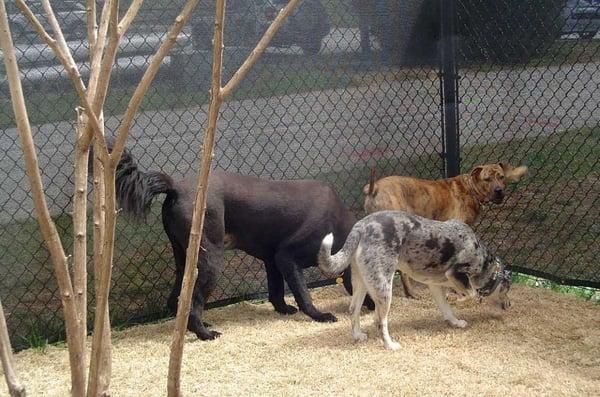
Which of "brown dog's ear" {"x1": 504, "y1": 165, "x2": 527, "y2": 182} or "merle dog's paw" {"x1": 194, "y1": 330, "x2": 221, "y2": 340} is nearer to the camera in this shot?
"merle dog's paw" {"x1": 194, "y1": 330, "x2": 221, "y2": 340}

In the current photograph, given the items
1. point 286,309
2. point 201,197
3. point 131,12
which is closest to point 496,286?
point 286,309

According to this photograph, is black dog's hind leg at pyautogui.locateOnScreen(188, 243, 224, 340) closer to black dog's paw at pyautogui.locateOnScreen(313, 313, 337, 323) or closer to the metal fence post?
black dog's paw at pyautogui.locateOnScreen(313, 313, 337, 323)

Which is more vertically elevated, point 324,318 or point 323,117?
point 323,117

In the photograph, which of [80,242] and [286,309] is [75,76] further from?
[286,309]

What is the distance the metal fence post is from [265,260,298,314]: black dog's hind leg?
179 centimetres

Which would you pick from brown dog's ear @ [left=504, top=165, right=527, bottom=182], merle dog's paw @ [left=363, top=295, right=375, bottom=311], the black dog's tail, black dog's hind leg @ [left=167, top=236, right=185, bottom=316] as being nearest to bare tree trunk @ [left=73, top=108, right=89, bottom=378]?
the black dog's tail

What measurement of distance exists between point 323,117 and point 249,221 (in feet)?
3.86

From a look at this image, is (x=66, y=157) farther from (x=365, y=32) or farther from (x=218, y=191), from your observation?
(x=365, y=32)

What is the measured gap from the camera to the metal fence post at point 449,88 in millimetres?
7082

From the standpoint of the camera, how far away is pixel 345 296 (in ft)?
22.9

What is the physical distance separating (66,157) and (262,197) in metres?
1.39

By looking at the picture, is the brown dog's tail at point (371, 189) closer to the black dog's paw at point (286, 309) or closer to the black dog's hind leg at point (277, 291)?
the black dog's hind leg at point (277, 291)

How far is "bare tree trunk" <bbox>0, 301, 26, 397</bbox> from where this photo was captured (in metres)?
2.92

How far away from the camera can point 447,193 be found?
22.7 feet
